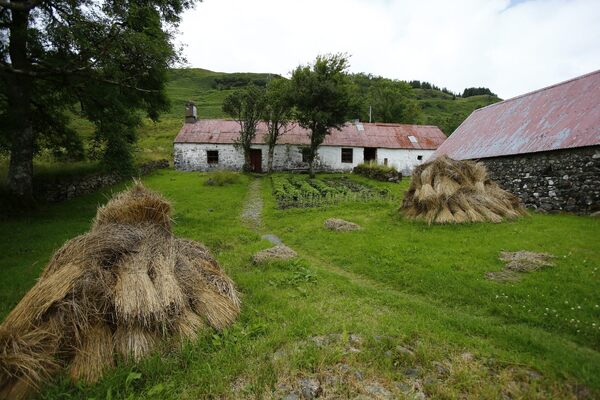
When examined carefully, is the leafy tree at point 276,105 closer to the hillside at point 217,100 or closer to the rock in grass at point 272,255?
the rock in grass at point 272,255

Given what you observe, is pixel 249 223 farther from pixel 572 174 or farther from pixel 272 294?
pixel 572 174

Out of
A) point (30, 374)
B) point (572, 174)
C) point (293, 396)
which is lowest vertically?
point (293, 396)

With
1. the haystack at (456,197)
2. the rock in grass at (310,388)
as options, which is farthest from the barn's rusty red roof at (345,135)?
the rock in grass at (310,388)

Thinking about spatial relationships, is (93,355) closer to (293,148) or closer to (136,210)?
(136,210)

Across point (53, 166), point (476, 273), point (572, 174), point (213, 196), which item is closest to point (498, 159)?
point (572, 174)

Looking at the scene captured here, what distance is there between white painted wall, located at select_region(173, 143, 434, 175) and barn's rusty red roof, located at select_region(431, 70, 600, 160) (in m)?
12.2

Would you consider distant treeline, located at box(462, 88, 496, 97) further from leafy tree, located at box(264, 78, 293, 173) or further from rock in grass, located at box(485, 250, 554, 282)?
rock in grass, located at box(485, 250, 554, 282)

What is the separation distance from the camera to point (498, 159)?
48.7ft

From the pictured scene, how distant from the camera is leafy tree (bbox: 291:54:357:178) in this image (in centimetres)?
2444

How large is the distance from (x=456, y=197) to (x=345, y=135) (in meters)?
22.5

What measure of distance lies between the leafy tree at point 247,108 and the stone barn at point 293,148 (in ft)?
4.92

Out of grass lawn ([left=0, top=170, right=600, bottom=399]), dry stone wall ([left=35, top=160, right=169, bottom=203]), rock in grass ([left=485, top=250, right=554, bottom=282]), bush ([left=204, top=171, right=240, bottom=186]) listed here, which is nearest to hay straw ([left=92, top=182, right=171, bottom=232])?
grass lawn ([left=0, top=170, right=600, bottom=399])

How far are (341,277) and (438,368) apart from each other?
3152 mm

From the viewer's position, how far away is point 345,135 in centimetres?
3231
